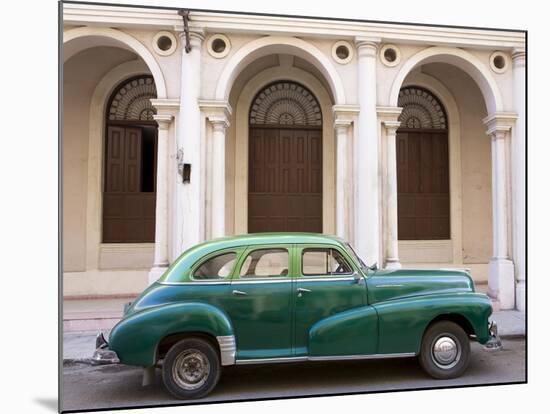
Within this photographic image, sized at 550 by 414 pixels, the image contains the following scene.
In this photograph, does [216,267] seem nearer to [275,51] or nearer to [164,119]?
[164,119]

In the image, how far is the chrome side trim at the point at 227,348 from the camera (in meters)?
3.57

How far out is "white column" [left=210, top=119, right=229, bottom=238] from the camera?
17.3 feet

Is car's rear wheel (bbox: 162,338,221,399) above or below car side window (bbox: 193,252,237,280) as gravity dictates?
below

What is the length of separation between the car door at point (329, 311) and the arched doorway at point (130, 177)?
3.45m

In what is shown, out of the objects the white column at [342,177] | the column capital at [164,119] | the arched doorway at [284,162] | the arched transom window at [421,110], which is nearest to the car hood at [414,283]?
the white column at [342,177]

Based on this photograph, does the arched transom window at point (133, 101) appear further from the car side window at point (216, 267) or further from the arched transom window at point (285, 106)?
the car side window at point (216, 267)

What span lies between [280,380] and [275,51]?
409 centimetres

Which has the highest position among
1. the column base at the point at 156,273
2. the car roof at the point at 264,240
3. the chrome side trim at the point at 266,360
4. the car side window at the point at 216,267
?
the car roof at the point at 264,240

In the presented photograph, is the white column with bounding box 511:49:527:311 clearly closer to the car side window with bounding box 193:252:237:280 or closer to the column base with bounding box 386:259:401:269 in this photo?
the column base with bounding box 386:259:401:269

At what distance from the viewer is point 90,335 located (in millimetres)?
4801

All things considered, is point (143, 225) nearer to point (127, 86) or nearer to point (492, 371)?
point (127, 86)

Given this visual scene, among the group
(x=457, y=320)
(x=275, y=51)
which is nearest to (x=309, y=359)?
(x=457, y=320)

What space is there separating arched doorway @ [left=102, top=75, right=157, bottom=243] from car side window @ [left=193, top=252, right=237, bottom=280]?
9.82ft

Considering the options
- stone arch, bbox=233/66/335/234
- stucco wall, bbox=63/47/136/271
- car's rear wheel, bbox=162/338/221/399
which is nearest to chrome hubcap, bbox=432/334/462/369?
car's rear wheel, bbox=162/338/221/399
